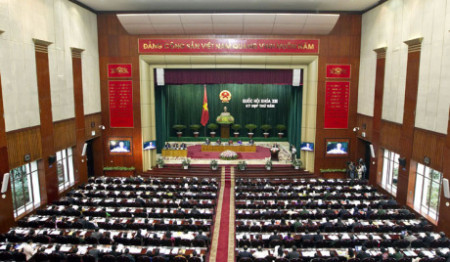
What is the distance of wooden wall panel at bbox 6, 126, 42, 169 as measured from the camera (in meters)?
13.3

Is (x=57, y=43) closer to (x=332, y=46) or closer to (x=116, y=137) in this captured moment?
(x=116, y=137)

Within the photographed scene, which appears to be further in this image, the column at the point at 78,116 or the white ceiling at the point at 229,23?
the white ceiling at the point at 229,23

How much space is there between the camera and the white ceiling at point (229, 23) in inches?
767

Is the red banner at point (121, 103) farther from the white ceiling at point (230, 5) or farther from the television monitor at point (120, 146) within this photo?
the white ceiling at point (230, 5)

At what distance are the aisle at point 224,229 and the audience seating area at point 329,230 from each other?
780mm

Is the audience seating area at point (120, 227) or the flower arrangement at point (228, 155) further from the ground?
the flower arrangement at point (228, 155)

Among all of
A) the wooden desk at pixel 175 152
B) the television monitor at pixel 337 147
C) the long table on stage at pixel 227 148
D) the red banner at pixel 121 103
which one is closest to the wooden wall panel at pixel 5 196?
the red banner at pixel 121 103

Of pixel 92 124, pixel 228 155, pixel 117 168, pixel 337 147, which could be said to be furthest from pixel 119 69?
→ pixel 337 147

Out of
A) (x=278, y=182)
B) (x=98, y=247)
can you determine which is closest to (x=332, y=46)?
(x=278, y=182)

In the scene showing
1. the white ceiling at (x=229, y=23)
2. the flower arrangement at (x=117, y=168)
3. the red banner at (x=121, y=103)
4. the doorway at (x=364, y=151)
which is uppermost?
the white ceiling at (x=229, y=23)

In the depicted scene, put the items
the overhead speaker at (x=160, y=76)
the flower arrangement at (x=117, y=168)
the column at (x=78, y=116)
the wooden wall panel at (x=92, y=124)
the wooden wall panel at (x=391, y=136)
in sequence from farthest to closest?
the overhead speaker at (x=160, y=76) → the flower arrangement at (x=117, y=168) → the wooden wall panel at (x=92, y=124) → the column at (x=78, y=116) → the wooden wall panel at (x=391, y=136)

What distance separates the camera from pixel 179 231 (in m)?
12.0

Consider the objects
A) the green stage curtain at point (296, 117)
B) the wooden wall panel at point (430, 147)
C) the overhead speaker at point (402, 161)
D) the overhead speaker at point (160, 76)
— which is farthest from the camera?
the green stage curtain at point (296, 117)

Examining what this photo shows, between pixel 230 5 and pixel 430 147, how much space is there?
13942 mm
